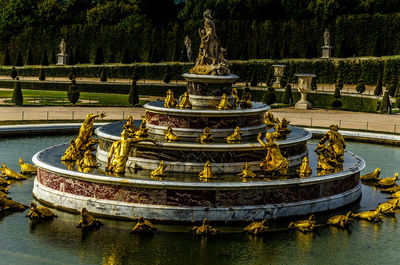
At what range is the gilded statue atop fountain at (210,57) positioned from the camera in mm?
28984

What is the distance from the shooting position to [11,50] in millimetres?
105500

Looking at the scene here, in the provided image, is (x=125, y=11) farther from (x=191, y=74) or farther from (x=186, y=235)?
(x=186, y=235)

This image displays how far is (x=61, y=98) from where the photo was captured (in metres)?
63.5

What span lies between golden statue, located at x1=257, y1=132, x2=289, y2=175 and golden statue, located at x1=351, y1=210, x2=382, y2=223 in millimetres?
3045

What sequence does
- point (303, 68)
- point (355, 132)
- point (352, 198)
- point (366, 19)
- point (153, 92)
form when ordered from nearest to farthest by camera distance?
1. point (352, 198)
2. point (355, 132)
3. point (153, 92)
4. point (303, 68)
5. point (366, 19)

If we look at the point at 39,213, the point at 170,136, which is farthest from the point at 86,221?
the point at 170,136

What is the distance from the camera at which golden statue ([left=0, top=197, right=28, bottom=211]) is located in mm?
21094

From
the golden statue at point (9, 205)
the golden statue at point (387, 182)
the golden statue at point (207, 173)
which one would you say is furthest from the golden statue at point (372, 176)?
the golden statue at point (9, 205)

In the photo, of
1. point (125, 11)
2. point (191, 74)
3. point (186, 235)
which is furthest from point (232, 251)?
point (125, 11)

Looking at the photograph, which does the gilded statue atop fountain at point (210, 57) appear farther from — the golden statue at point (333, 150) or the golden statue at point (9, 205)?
the golden statue at point (9, 205)

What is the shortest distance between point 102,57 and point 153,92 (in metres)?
24.7

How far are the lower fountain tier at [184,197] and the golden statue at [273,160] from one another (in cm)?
154

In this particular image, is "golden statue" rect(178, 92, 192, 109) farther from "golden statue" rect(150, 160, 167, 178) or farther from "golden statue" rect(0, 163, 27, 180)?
"golden statue" rect(0, 163, 27, 180)

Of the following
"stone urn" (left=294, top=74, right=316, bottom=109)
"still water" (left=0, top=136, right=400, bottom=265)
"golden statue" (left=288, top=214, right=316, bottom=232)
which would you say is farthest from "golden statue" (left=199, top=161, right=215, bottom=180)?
"stone urn" (left=294, top=74, right=316, bottom=109)
